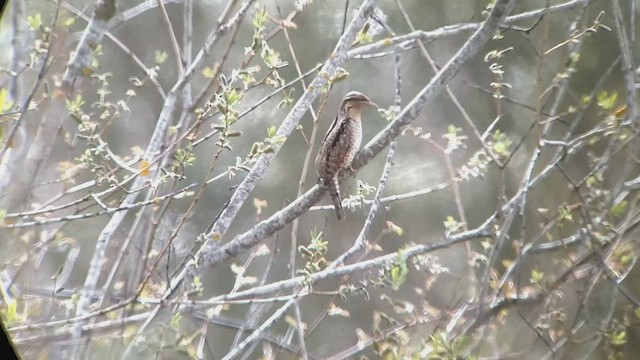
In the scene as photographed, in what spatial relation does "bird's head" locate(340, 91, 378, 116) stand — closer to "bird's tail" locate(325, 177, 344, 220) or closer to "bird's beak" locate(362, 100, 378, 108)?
"bird's beak" locate(362, 100, 378, 108)

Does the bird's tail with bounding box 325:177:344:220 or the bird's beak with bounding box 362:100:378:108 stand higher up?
the bird's beak with bounding box 362:100:378:108

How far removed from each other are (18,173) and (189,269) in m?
0.35

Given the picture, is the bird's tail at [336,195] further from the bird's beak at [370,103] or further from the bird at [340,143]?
the bird's beak at [370,103]

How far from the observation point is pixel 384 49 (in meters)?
1.75

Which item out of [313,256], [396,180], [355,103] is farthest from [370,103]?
[313,256]

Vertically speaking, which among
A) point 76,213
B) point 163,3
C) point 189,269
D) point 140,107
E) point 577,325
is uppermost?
point 163,3

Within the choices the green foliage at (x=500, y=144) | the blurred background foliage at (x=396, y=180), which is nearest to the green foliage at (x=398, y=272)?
the blurred background foliage at (x=396, y=180)

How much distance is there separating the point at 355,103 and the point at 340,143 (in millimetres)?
79

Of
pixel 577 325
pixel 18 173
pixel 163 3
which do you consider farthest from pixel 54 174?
pixel 577 325

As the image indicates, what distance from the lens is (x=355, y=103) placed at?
1.73m

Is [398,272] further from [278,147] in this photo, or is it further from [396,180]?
[278,147]

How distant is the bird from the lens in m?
1.72

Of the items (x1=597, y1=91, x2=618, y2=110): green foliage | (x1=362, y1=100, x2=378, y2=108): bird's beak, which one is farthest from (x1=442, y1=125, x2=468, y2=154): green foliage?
(x1=597, y1=91, x2=618, y2=110): green foliage

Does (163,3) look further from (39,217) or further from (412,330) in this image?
(412,330)
